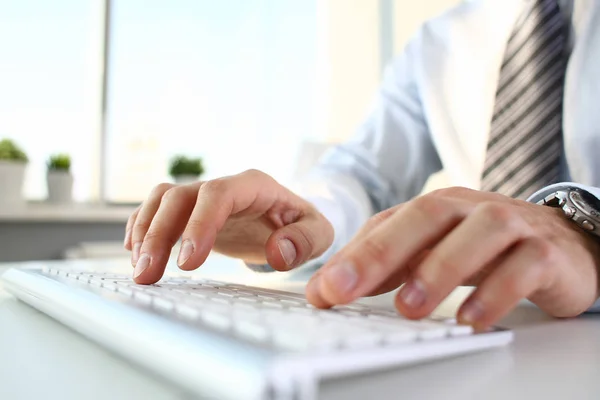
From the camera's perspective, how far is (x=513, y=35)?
0.91 metres

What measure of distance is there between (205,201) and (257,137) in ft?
7.74

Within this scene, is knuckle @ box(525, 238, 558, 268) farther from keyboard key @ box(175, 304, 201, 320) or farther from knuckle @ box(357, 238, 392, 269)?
keyboard key @ box(175, 304, 201, 320)

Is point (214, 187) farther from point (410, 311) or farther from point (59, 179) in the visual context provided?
point (59, 179)

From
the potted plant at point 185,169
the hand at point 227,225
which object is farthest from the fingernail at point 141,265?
the potted plant at point 185,169

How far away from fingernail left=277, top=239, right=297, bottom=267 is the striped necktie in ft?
1.20

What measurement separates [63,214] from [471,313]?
6.74ft

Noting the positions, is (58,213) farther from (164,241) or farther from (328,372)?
(328,372)

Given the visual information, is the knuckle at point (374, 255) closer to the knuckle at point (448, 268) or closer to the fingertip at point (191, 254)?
the knuckle at point (448, 268)

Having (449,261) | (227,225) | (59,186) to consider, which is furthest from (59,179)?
(449,261)

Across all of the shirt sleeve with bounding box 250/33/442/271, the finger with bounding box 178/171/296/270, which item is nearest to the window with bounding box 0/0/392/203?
Answer: the shirt sleeve with bounding box 250/33/442/271

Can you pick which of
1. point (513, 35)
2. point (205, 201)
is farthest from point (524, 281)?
point (513, 35)

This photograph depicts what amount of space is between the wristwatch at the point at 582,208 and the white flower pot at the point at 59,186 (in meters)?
2.07

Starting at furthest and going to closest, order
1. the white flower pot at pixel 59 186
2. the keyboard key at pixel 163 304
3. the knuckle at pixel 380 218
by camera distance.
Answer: the white flower pot at pixel 59 186 < the knuckle at pixel 380 218 < the keyboard key at pixel 163 304

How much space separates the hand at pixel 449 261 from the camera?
0.32 metres
